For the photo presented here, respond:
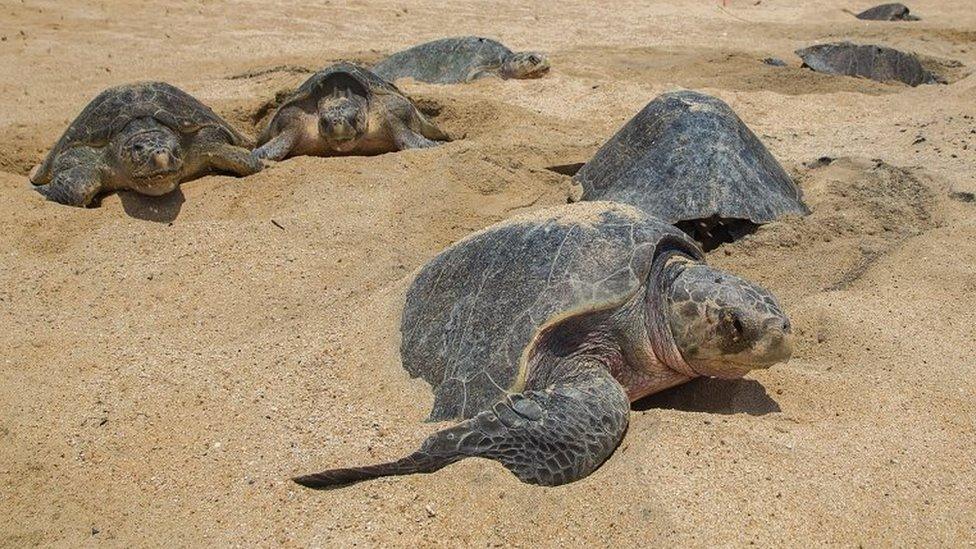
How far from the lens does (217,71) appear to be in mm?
8258

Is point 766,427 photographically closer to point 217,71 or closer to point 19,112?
point 19,112

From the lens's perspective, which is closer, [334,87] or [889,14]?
[334,87]

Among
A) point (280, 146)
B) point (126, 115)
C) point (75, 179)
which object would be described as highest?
point (126, 115)

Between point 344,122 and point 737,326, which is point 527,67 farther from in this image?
point 737,326

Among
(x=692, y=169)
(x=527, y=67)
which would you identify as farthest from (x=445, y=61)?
(x=692, y=169)

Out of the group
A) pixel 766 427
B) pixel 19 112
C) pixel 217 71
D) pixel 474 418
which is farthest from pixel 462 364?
pixel 217 71

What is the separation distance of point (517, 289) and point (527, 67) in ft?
19.8

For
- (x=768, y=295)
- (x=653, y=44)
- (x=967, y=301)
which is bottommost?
(x=653, y=44)

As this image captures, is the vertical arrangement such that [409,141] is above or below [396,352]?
below

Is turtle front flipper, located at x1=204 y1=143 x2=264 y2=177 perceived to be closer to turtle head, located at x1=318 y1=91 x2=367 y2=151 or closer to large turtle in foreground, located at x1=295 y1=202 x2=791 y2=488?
turtle head, located at x1=318 y1=91 x2=367 y2=151

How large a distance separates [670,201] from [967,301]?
4.58ft

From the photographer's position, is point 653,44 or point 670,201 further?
point 653,44

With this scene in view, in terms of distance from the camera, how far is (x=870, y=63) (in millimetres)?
8719

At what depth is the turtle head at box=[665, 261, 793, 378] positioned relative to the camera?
249 cm
